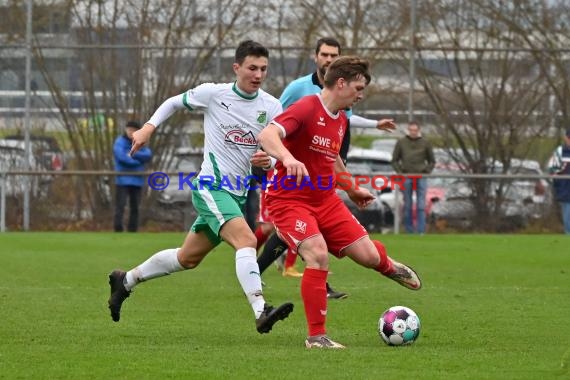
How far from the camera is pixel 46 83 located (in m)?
21.3

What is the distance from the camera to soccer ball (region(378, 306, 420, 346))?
22.5 feet

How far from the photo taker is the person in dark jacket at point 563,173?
19.9 meters

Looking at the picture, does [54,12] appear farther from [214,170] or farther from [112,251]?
[214,170]

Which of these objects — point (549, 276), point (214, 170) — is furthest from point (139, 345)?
point (549, 276)

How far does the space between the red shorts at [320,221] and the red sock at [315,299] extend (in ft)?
0.86

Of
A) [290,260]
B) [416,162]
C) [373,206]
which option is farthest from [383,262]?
[373,206]

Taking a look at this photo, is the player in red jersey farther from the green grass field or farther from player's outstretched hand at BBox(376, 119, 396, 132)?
player's outstretched hand at BBox(376, 119, 396, 132)

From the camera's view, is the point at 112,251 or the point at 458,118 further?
the point at 458,118

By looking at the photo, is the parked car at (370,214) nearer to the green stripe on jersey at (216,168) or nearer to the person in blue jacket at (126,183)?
the person in blue jacket at (126,183)

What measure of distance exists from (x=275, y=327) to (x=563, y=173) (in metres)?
13.2

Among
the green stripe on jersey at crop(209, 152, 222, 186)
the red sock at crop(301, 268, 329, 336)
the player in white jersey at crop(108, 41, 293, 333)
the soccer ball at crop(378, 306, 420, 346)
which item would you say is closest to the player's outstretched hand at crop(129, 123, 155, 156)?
the player in white jersey at crop(108, 41, 293, 333)

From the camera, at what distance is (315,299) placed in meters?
6.79

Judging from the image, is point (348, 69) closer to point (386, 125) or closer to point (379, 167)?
point (386, 125)

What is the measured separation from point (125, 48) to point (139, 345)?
14.7m
